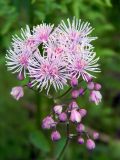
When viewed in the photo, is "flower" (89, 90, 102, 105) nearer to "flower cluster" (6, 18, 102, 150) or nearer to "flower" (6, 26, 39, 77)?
"flower cluster" (6, 18, 102, 150)

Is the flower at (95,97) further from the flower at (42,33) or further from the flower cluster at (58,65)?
the flower at (42,33)

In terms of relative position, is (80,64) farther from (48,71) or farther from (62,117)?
(62,117)

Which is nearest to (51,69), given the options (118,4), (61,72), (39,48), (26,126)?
(61,72)

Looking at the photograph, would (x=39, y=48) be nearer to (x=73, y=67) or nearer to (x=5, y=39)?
(x=73, y=67)

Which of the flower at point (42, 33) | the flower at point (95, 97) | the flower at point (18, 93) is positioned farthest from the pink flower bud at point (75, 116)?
the flower at point (42, 33)

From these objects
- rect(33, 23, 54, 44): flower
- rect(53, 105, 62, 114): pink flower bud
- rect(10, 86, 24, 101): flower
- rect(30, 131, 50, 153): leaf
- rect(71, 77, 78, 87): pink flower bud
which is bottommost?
rect(30, 131, 50, 153): leaf

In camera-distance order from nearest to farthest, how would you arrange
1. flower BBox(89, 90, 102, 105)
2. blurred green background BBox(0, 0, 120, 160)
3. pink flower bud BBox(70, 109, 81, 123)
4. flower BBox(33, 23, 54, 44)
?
pink flower bud BBox(70, 109, 81, 123), flower BBox(89, 90, 102, 105), flower BBox(33, 23, 54, 44), blurred green background BBox(0, 0, 120, 160)

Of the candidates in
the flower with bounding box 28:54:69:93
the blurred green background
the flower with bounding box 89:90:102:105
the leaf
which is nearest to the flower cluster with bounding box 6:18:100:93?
the flower with bounding box 28:54:69:93

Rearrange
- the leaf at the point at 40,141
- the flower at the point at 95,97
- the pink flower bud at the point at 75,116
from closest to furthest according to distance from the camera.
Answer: the pink flower bud at the point at 75,116 → the flower at the point at 95,97 → the leaf at the point at 40,141

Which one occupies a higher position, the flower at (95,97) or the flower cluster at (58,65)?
the flower cluster at (58,65)
